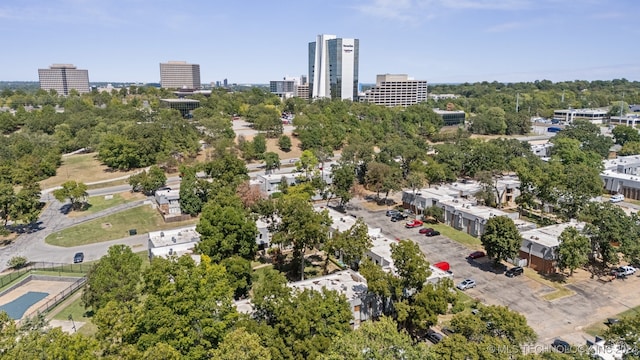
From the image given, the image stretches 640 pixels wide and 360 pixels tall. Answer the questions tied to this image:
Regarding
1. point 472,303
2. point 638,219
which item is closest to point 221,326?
point 472,303

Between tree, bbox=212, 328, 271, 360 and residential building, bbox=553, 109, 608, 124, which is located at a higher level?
residential building, bbox=553, 109, 608, 124

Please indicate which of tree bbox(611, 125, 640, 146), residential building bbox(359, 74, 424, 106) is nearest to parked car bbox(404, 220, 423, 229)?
tree bbox(611, 125, 640, 146)

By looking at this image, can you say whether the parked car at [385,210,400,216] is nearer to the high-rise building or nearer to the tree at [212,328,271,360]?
the tree at [212,328,271,360]

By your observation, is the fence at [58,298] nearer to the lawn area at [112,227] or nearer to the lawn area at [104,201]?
the lawn area at [112,227]

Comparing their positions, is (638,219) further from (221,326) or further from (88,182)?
(88,182)

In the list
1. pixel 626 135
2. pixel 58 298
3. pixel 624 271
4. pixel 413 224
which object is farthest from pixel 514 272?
pixel 626 135

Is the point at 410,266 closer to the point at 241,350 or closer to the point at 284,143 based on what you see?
the point at 241,350
